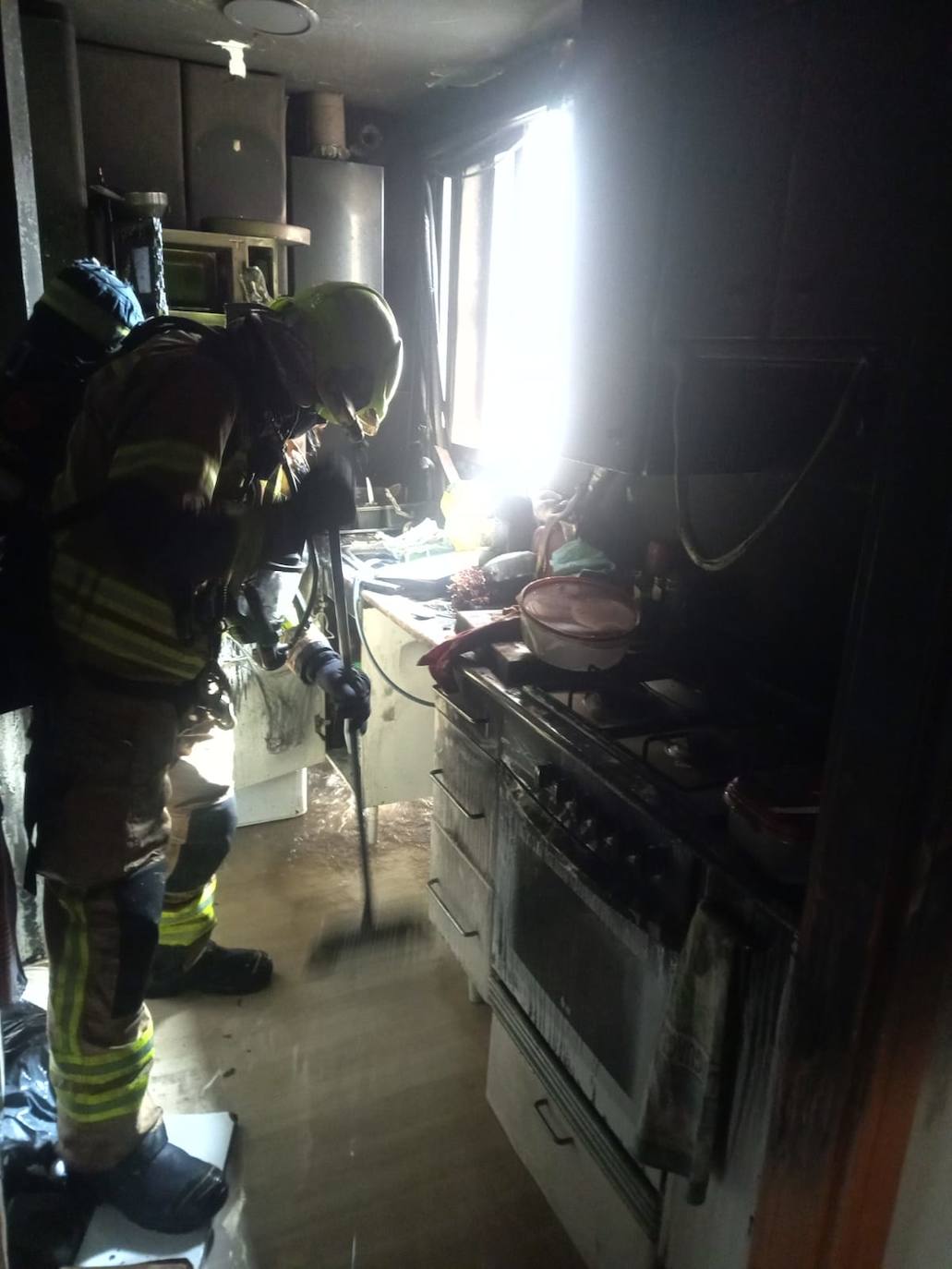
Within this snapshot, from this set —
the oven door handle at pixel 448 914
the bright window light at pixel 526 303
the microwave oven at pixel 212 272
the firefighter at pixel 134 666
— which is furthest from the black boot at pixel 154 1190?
the microwave oven at pixel 212 272

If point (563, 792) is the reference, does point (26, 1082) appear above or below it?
below

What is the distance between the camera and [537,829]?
4.70 feet

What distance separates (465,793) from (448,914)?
1.07 ft

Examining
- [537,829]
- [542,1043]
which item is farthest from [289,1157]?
[537,829]

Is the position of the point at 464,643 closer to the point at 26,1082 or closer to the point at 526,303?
the point at 26,1082

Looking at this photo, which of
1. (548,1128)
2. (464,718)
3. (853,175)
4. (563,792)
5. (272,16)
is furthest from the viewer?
(272,16)

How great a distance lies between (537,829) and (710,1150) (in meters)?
0.52

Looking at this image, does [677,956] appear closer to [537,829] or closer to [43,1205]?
[537,829]

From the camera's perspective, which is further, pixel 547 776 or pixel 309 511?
pixel 309 511

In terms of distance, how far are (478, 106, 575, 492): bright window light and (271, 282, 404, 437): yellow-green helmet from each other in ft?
2.27

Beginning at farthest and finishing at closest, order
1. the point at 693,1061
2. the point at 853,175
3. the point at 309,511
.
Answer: the point at 309,511, the point at 693,1061, the point at 853,175

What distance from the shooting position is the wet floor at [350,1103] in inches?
59.4

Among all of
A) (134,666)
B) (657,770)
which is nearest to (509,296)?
(134,666)

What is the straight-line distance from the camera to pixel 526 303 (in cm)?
269
